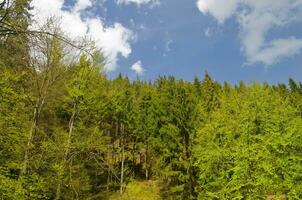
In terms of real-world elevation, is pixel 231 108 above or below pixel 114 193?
above

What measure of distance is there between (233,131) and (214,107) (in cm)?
798

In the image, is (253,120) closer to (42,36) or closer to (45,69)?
(45,69)

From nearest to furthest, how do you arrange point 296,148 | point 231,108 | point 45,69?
point 45,69 < point 296,148 < point 231,108

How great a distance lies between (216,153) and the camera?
33375 mm

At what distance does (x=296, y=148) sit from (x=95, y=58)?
29452 millimetres

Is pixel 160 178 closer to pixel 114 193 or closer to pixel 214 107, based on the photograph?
pixel 114 193

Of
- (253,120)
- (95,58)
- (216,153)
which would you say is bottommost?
(95,58)

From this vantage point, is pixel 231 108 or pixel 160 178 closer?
pixel 231 108

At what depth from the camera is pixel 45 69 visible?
55.7 ft

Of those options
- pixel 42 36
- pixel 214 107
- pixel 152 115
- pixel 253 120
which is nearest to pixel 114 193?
pixel 152 115

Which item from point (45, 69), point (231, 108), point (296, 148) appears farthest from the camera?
point (231, 108)

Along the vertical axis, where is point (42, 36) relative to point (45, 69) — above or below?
below

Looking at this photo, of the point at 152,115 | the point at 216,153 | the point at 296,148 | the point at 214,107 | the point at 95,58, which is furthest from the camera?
the point at 152,115

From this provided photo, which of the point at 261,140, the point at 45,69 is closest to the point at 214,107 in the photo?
the point at 261,140
